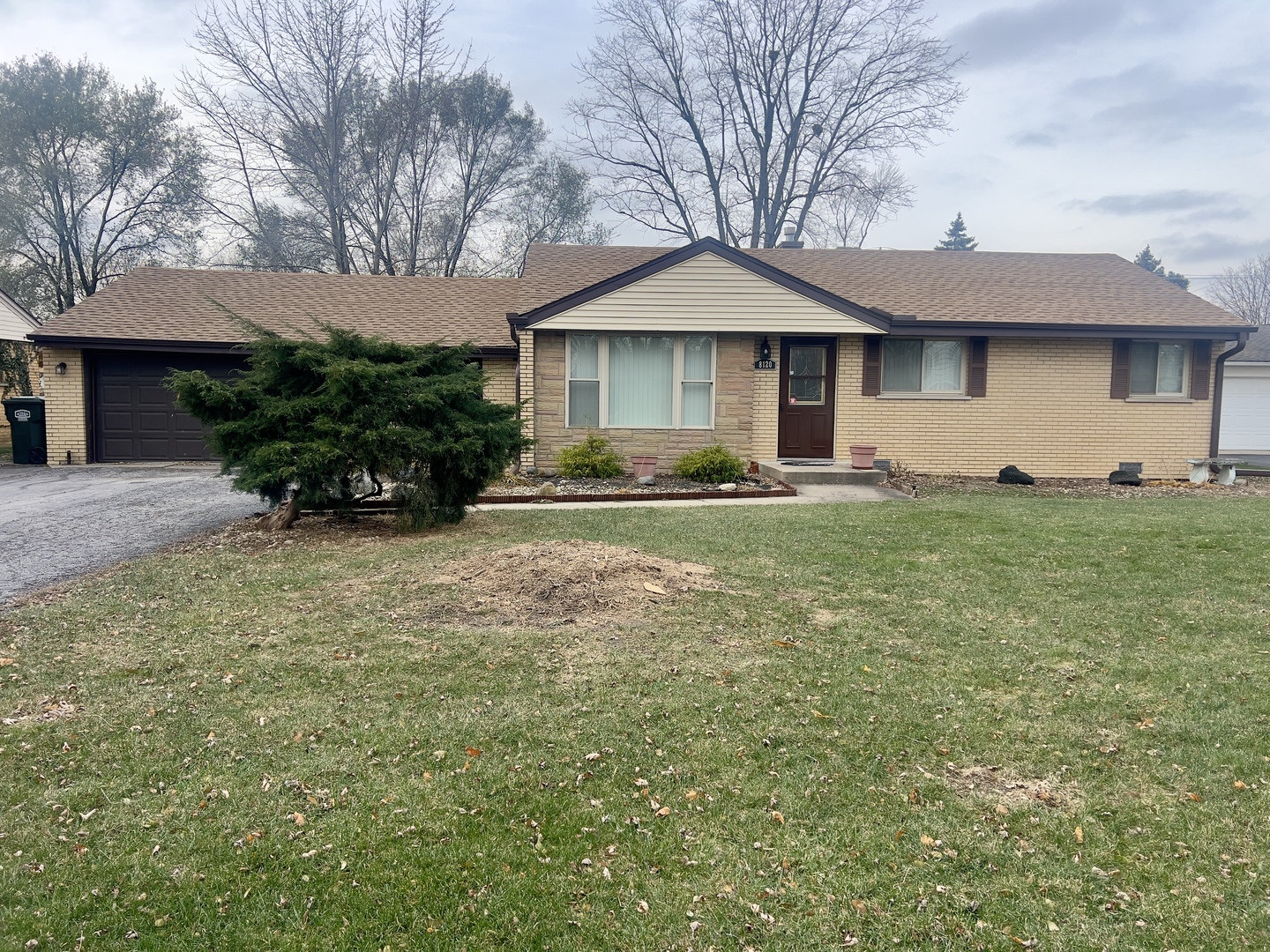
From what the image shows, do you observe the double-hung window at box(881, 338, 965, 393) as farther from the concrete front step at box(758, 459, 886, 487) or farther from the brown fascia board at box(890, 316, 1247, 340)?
the concrete front step at box(758, 459, 886, 487)

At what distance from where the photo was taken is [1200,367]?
46.2 ft

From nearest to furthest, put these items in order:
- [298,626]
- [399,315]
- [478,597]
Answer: [298,626] → [478,597] → [399,315]

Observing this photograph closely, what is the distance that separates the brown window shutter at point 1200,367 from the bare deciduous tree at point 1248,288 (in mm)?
40620

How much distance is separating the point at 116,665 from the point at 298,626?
103cm

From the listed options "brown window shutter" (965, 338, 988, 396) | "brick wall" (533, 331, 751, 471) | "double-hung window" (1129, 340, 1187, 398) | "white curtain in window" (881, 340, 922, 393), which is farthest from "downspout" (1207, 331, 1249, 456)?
"brick wall" (533, 331, 751, 471)

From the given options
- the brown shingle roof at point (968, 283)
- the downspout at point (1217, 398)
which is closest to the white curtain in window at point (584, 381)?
the brown shingle roof at point (968, 283)

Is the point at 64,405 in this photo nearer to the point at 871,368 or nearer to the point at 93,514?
the point at 93,514

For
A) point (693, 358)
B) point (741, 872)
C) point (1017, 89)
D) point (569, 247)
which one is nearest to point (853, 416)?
point (693, 358)

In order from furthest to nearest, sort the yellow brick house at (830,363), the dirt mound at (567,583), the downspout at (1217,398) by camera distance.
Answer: the downspout at (1217,398) < the yellow brick house at (830,363) < the dirt mound at (567,583)

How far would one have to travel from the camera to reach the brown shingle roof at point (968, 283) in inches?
549

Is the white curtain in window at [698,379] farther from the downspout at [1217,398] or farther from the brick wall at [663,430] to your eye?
the downspout at [1217,398]

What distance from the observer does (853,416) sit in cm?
1402

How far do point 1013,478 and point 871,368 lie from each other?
298 centimetres

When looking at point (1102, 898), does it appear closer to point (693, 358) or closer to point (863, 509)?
point (863, 509)
